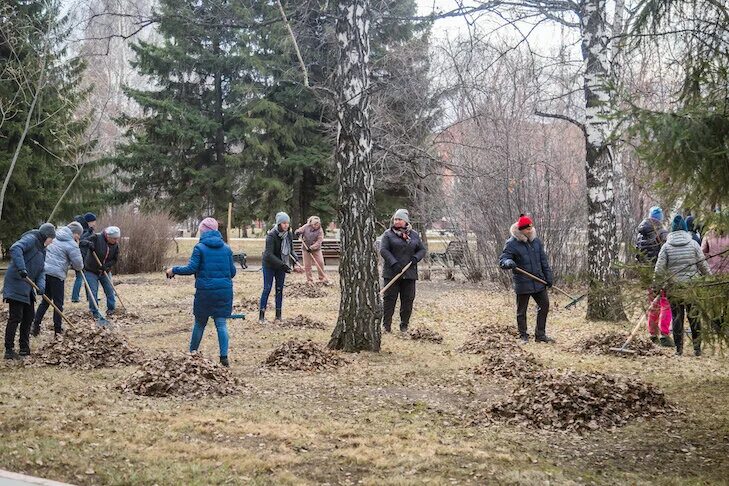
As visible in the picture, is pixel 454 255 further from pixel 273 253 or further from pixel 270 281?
pixel 273 253

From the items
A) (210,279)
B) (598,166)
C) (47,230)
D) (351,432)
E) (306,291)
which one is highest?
(598,166)

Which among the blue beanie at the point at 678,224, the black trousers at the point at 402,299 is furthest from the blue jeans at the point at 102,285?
the blue beanie at the point at 678,224

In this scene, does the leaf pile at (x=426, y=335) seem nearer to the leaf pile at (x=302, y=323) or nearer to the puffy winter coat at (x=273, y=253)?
the leaf pile at (x=302, y=323)

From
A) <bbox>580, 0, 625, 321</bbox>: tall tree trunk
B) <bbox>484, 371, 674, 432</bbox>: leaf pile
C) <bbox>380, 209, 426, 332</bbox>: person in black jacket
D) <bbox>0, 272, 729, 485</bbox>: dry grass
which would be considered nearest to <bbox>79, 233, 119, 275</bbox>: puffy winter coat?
<bbox>0, 272, 729, 485</bbox>: dry grass

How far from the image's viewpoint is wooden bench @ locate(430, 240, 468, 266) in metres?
20.8

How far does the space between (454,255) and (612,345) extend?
12067mm

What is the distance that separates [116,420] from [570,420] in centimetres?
347

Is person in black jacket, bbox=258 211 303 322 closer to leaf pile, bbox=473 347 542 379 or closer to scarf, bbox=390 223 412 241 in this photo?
scarf, bbox=390 223 412 241

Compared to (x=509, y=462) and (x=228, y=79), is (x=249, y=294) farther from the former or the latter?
(x=228, y=79)

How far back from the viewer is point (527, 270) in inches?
424

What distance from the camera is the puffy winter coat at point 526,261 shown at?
10672 mm

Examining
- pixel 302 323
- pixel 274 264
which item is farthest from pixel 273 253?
pixel 302 323

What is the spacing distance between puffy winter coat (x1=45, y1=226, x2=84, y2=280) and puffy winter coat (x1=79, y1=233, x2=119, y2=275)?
1.62 metres

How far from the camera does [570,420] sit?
6.10 meters
